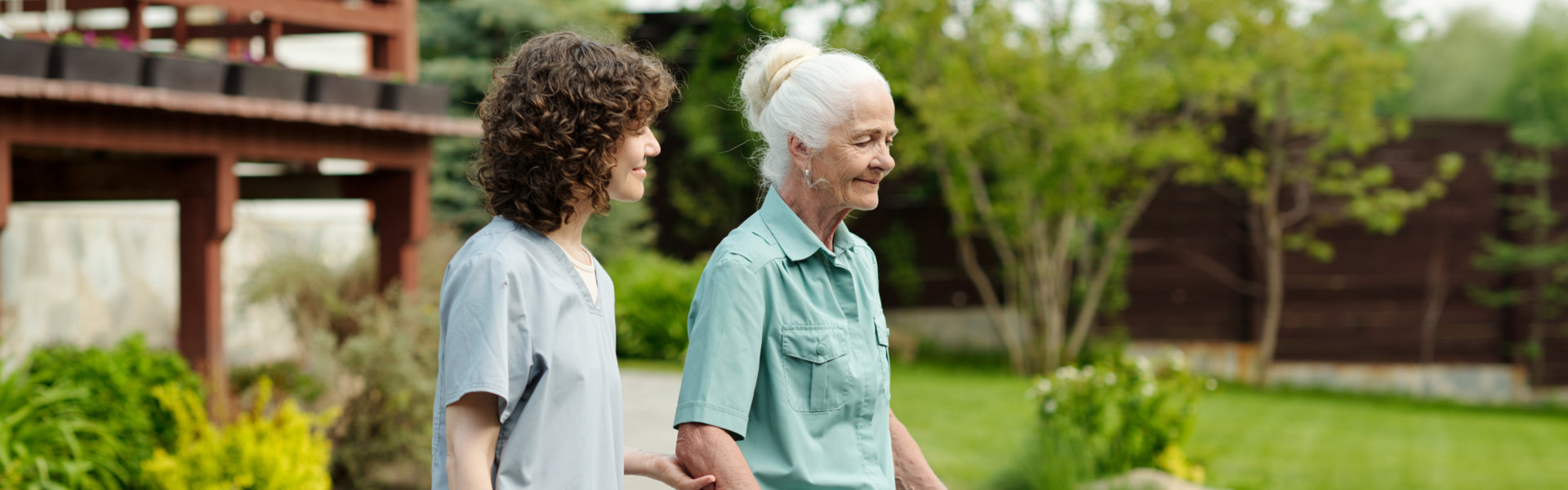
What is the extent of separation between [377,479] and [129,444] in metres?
1.44

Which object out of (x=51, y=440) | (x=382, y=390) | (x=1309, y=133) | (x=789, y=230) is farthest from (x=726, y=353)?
(x=1309, y=133)

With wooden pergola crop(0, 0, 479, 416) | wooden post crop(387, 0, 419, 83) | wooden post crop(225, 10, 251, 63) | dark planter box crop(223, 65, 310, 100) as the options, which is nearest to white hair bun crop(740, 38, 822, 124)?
wooden pergola crop(0, 0, 479, 416)

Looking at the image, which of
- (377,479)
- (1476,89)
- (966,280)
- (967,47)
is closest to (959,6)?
(967,47)

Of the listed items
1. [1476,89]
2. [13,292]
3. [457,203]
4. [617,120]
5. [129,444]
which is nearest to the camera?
[617,120]

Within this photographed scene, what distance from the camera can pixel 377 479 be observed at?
6125mm

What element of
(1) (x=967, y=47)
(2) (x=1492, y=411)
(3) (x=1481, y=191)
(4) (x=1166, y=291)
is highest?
(1) (x=967, y=47)

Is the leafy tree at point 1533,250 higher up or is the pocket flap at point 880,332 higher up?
the pocket flap at point 880,332

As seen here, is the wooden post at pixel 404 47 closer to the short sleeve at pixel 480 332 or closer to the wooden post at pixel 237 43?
the wooden post at pixel 237 43

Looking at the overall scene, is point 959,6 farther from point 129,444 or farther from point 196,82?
point 129,444

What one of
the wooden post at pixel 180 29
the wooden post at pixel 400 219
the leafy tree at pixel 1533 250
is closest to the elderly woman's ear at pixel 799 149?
the wooden post at pixel 400 219

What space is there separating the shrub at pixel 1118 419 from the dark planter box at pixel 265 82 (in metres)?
3.79

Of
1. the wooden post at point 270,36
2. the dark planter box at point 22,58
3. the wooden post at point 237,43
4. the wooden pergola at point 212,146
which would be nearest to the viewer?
the dark planter box at point 22,58

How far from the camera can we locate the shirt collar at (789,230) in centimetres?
188

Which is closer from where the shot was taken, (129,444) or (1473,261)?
(129,444)
